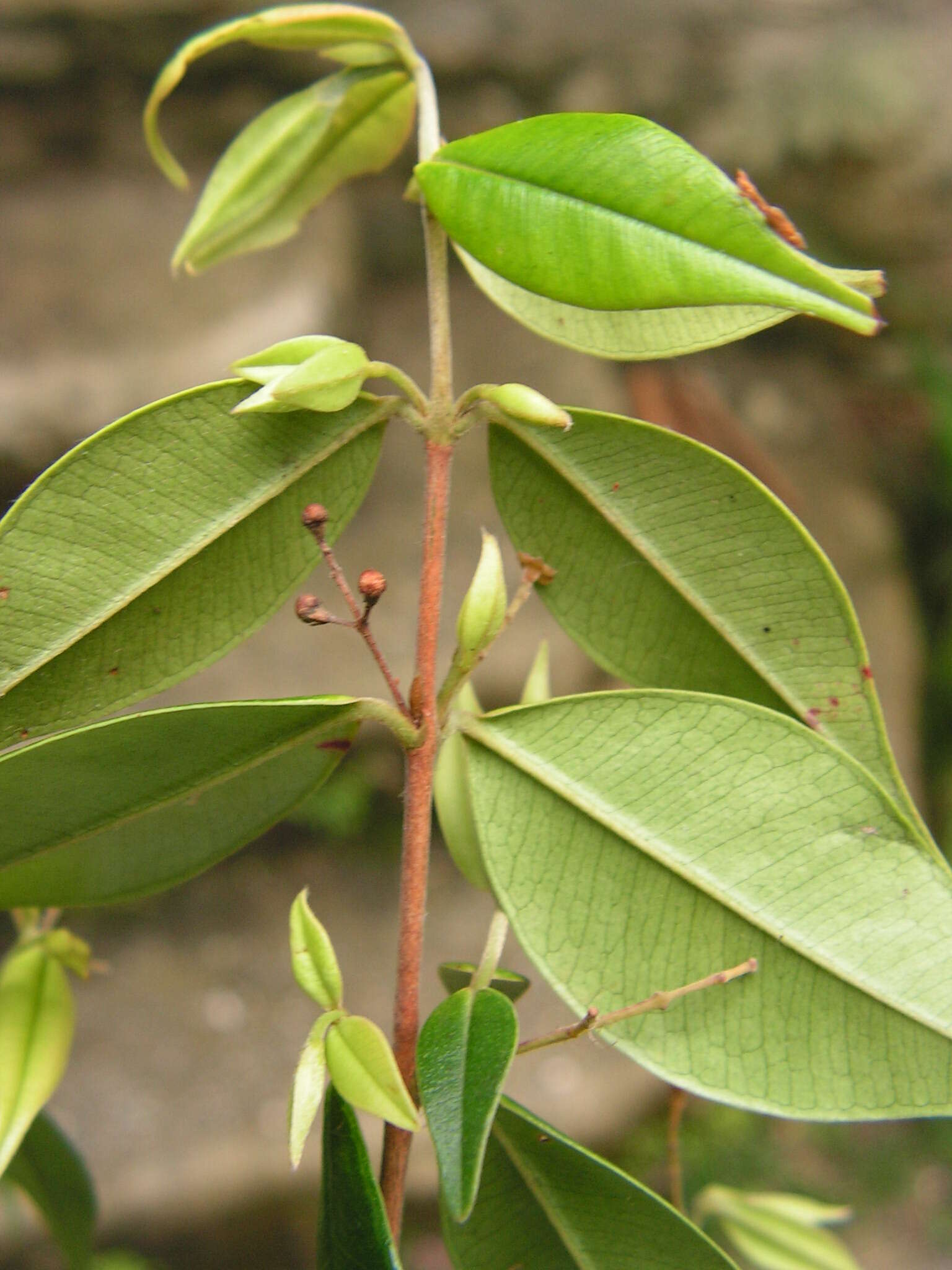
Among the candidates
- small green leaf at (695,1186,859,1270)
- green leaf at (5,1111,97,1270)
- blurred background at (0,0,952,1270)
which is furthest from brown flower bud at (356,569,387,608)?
blurred background at (0,0,952,1270)

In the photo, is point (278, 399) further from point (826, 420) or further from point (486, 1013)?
point (826, 420)

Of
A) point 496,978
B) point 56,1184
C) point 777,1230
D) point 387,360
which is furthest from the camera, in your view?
point 387,360

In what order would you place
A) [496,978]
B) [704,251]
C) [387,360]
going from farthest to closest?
[387,360]
[496,978]
[704,251]

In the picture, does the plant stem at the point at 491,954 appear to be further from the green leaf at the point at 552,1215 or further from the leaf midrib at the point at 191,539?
the leaf midrib at the point at 191,539

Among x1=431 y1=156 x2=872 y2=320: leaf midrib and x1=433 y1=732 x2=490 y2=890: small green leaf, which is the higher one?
x1=431 y1=156 x2=872 y2=320: leaf midrib

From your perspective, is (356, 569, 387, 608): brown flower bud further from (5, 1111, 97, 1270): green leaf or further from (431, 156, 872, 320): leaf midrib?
(5, 1111, 97, 1270): green leaf

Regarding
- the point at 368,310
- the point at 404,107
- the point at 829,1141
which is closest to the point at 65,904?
the point at 404,107

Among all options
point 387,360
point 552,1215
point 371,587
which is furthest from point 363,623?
point 387,360

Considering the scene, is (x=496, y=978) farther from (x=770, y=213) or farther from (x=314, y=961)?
(x=770, y=213)
